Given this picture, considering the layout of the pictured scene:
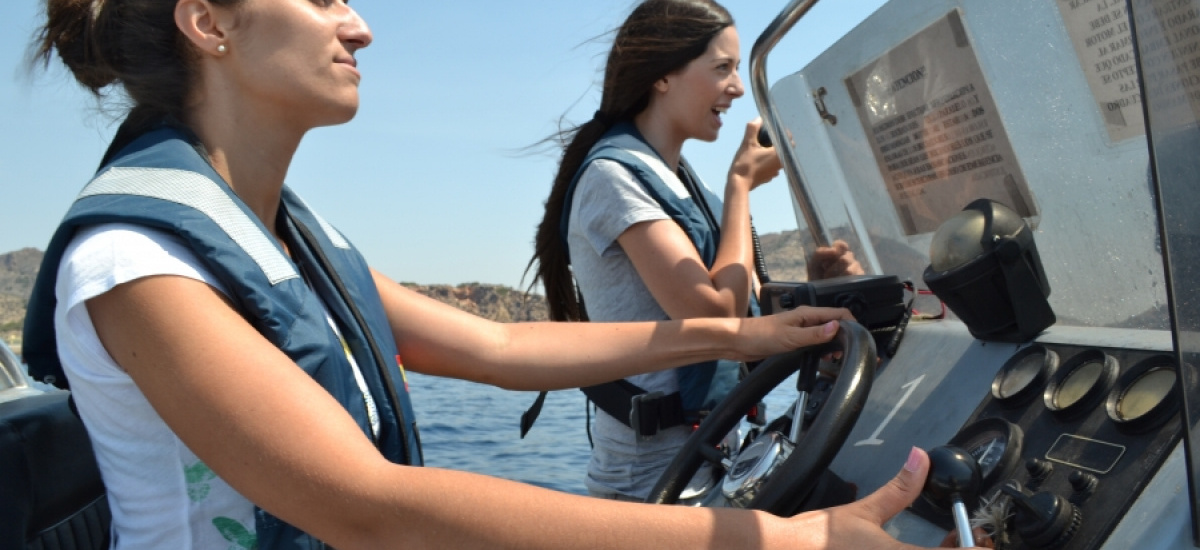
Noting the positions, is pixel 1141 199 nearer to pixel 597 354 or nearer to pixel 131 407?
pixel 597 354

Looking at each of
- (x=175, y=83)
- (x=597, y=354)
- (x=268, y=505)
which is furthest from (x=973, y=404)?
(x=175, y=83)

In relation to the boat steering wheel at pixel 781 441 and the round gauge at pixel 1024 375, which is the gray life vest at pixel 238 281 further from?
the round gauge at pixel 1024 375

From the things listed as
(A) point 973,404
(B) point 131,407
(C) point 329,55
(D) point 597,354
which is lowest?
(A) point 973,404

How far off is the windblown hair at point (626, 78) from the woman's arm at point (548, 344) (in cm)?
70

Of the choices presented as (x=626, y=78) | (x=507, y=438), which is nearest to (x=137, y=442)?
(x=626, y=78)

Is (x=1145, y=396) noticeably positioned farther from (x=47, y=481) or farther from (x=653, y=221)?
(x=47, y=481)

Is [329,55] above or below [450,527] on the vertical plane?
above

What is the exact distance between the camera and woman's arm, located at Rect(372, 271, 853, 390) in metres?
2.03

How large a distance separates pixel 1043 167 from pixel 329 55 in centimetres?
111

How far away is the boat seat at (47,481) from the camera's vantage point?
5.32 ft

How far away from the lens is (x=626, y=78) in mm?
2820

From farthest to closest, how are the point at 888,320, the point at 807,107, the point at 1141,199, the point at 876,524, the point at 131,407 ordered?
the point at 807,107, the point at 888,320, the point at 1141,199, the point at 131,407, the point at 876,524

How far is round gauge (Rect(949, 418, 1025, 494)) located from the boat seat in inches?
48.7

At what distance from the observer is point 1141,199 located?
1.50 m
